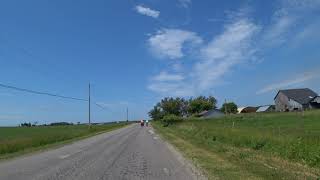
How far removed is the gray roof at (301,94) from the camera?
109375mm

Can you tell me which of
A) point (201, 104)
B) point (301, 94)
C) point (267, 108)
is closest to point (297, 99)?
point (301, 94)

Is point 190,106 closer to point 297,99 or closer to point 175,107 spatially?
point 175,107

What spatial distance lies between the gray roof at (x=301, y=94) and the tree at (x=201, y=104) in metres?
65.9

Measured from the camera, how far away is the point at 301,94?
11225cm

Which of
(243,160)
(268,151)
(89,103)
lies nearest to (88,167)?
(243,160)

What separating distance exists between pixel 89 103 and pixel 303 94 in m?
53.0

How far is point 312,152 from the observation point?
1728 cm

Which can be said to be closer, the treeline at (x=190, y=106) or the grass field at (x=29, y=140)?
the grass field at (x=29, y=140)

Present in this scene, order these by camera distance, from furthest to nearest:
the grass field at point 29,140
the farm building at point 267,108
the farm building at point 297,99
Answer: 1. the farm building at point 267,108
2. the farm building at point 297,99
3. the grass field at point 29,140

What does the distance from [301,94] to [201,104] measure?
73040 mm

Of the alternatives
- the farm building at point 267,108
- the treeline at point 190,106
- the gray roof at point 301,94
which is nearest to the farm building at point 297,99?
the gray roof at point 301,94

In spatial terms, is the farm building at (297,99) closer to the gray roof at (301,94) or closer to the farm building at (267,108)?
the gray roof at (301,94)

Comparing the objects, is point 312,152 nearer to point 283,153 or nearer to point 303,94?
point 283,153

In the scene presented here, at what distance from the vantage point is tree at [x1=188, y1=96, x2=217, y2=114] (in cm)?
18138
